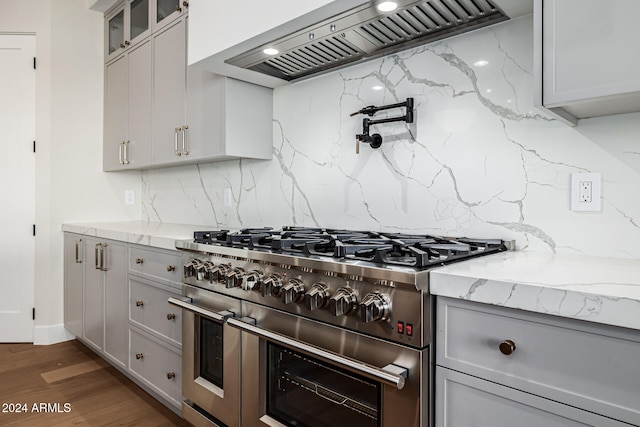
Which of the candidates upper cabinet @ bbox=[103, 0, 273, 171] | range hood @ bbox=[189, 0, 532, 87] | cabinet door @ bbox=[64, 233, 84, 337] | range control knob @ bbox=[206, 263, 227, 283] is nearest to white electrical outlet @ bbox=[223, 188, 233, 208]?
upper cabinet @ bbox=[103, 0, 273, 171]

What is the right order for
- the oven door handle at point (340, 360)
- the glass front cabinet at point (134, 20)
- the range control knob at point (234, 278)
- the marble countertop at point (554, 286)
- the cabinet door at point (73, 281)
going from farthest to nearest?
the cabinet door at point (73, 281) < the glass front cabinet at point (134, 20) < the range control knob at point (234, 278) < the oven door handle at point (340, 360) < the marble countertop at point (554, 286)

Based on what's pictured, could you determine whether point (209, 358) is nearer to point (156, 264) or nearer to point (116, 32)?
point (156, 264)

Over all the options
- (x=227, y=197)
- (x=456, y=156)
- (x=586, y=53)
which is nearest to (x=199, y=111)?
(x=227, y=197)

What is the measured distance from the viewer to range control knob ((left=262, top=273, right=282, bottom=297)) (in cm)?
140

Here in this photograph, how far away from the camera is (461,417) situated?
1.01m

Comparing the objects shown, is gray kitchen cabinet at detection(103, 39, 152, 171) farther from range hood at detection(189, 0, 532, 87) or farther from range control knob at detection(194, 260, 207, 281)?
range control knob at detection(194, 260, 207, 281)

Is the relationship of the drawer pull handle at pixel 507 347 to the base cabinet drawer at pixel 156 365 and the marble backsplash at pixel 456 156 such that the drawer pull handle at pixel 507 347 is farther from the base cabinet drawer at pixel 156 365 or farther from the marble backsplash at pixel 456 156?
the base cabinet drawer at pixel 156 365

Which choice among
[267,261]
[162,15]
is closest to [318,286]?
[267,261]

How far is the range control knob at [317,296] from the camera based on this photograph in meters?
1.24

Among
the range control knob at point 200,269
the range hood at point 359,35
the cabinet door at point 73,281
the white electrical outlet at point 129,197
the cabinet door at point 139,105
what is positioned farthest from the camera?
the white electrical outlet at point 129,197

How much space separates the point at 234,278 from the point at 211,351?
42 centimetres

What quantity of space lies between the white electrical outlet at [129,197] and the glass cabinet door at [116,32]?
1.15m

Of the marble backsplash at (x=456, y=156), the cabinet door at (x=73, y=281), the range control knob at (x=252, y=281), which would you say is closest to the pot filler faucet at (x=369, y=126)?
the marble backsplash at (x=456, y=156)

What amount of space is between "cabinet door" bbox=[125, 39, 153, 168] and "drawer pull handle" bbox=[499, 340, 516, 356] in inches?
102
